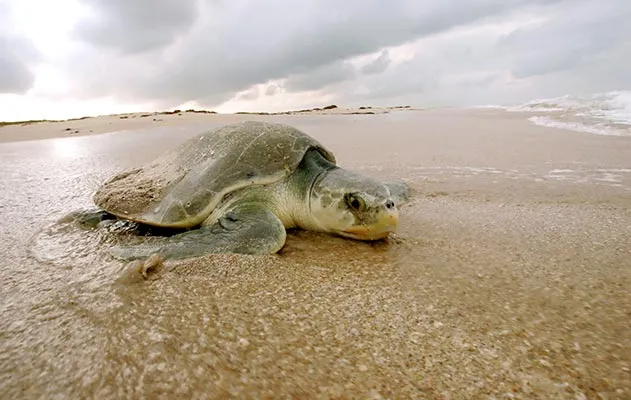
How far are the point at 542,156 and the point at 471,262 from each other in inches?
147

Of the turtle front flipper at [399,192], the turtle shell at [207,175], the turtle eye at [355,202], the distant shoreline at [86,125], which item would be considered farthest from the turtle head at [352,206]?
the distant shoreline at [86,125]

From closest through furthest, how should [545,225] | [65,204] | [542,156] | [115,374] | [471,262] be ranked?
1. [115,374]
2. [471,262]
3. [545,225]
4. [65,204]
5. [542,156]

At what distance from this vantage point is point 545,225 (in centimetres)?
240

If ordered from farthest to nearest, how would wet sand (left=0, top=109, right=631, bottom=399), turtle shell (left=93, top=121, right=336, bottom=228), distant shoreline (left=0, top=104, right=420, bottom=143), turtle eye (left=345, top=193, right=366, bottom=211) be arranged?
distant shoreline (left=0, top=104, right=420, bottom=143) < turtle shell (left=93, top=121, right=336, bottom=228) < turtle eye (left=345, top=193, right=366, bottom=211) < wet sand (left=0, top=109, right=631, bottom=399)

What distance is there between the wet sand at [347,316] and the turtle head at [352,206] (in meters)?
0.08

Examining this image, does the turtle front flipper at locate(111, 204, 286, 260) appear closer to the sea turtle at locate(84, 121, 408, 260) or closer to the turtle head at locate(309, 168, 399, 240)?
the sea turtle at locate(84, 121, 408, 260)

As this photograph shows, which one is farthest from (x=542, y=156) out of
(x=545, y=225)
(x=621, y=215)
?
(x=545, y=225)

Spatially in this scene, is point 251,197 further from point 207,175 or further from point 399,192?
point 399,192

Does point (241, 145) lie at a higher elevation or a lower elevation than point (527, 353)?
higher

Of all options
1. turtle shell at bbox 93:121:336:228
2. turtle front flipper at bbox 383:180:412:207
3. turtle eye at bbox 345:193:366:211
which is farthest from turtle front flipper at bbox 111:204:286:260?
turtle front flipper at bbox 383:180:412:207

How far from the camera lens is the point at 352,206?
2.20m

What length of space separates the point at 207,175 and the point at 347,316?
141 cm

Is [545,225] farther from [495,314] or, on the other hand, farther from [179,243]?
[179,243]

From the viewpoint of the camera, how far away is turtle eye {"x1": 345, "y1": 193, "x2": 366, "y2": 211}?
2144mm
